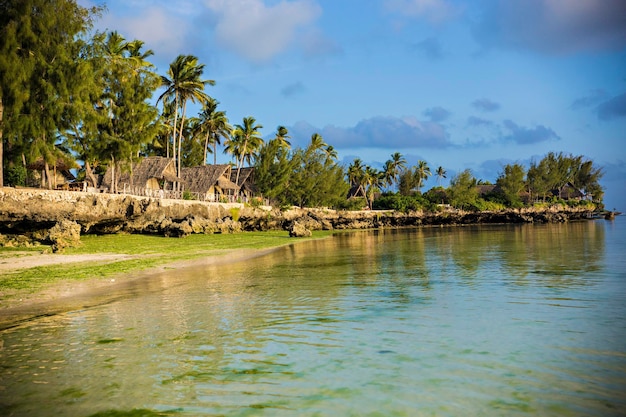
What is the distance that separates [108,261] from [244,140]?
4973 centimetres

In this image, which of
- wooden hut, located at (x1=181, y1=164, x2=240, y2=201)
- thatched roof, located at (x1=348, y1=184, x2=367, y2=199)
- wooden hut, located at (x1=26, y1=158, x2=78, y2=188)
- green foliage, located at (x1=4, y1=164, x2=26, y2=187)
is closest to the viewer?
green foliage, located at (x1=4, y1=164, x2=26, y2=187)

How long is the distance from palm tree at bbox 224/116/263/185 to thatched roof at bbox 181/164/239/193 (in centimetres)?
580

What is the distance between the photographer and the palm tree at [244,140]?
62.9 m

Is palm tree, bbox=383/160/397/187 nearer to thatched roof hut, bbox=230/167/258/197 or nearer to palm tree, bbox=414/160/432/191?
palm tree, bbox=414/160/432/191

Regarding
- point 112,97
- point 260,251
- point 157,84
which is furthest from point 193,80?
point 260,251

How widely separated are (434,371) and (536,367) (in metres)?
1.25

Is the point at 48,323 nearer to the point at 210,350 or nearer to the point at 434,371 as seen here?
the point at 210,350

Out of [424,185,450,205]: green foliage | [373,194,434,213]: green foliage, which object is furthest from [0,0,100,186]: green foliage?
[424,185,450,205]: green foliage

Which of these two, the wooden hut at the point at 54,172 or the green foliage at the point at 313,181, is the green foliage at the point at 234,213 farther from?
the green foliage at the point at 313,181

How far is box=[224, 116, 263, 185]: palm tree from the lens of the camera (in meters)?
→ 62.9

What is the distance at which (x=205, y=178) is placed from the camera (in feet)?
169

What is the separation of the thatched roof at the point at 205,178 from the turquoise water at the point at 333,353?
40631mm

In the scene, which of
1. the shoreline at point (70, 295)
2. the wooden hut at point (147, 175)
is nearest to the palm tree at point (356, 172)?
the wooden hut at point (147, 175)

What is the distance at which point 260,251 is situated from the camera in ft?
79.1
